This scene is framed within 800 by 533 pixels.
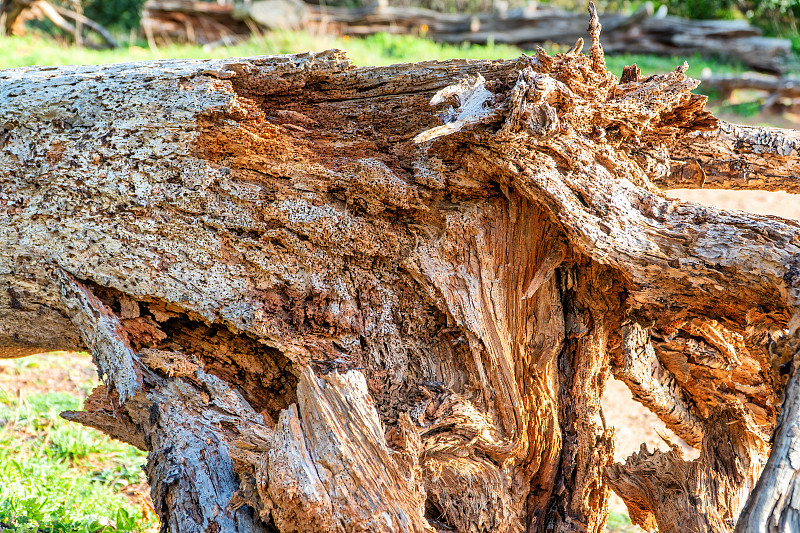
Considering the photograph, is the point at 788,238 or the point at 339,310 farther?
the point at 339,310

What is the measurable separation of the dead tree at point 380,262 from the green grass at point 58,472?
83 cm

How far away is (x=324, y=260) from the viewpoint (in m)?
2.21

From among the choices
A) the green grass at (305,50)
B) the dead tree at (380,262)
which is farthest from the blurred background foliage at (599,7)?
the dead tree at (380,262)

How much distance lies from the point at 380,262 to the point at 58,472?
238 centimetres

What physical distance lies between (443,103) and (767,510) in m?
1.45

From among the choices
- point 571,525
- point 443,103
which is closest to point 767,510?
point 571,525

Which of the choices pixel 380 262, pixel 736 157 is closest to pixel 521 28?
pixel 736 157

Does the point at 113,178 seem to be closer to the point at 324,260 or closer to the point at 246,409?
the point at 324,260

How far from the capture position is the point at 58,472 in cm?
340

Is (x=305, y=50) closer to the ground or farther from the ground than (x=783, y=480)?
farther from the ground

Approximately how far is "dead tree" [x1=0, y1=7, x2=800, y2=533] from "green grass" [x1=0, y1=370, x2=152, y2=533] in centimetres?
83

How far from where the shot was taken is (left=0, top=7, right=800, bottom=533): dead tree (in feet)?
6.73

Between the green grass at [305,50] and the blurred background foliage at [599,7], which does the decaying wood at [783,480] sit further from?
the blurred background foliage at [599,7]

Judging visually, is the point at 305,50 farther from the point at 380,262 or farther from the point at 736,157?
the point at 736,157
